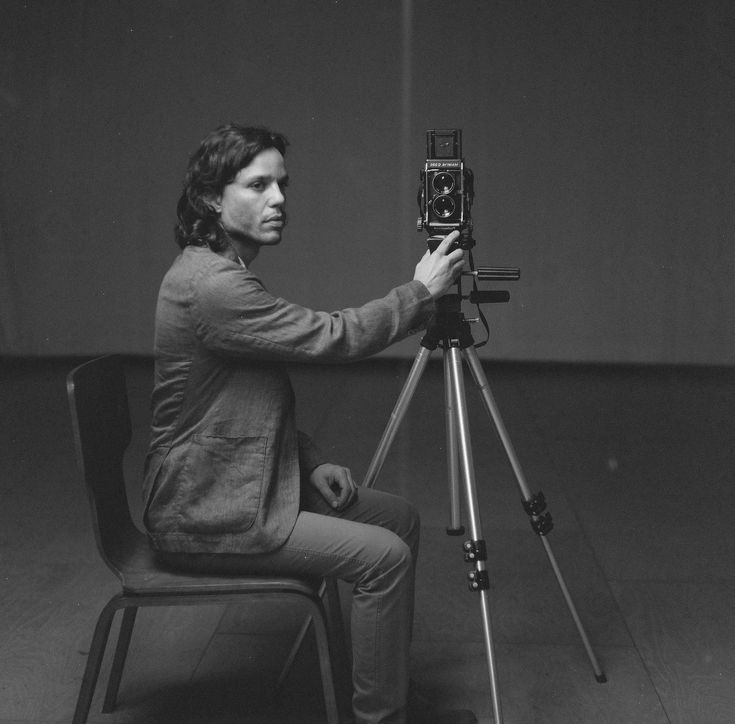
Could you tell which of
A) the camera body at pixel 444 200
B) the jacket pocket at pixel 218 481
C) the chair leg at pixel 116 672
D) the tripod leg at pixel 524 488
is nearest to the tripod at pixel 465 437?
the tripod leg at pixel 524 488

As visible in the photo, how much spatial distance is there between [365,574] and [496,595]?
1.22 meters

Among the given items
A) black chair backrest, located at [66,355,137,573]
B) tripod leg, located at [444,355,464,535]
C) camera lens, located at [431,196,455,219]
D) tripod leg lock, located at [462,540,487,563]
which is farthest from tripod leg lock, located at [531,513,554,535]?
black chair backrest, located at [66,355,137,573]

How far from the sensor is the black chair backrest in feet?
5.57

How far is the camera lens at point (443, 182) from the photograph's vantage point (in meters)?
2.01

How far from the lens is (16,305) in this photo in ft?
25.2

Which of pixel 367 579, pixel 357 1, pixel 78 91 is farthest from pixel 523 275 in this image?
pixel 367 579

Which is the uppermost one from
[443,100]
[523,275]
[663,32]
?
[663,32]

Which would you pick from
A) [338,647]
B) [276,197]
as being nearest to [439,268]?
[276,197]

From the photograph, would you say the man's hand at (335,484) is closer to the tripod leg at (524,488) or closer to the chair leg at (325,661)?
the chair leg at (325,661)

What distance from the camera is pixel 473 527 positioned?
2006 mm

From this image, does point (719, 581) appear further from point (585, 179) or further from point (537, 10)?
point (537, 10)

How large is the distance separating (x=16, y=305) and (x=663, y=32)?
5.72 meters

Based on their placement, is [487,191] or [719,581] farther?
[487,191]

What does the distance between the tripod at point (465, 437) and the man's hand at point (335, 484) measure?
20 centimetres
